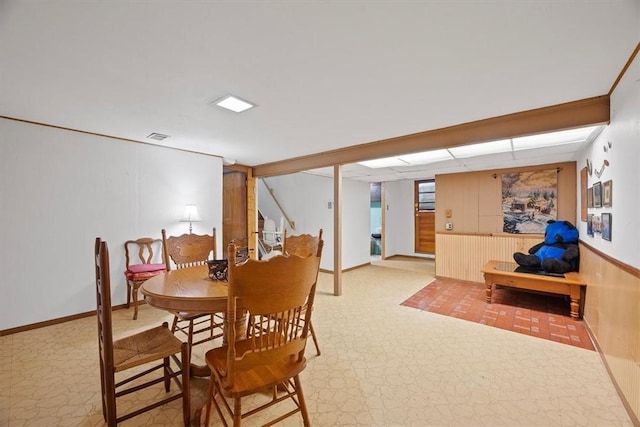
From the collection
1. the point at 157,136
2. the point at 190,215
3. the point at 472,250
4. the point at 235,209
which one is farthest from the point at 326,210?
the point at 157,136

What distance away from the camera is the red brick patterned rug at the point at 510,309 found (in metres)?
3.00

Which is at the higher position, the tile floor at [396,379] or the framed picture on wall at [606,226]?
the framed picture on wall at [606,226]

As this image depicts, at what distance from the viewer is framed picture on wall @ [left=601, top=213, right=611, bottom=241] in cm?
225

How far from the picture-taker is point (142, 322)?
10.6ft

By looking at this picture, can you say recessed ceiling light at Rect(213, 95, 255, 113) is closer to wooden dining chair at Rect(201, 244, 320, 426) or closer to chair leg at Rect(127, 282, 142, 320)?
wooden dining chair at Rect(201, 244, 320, 426)

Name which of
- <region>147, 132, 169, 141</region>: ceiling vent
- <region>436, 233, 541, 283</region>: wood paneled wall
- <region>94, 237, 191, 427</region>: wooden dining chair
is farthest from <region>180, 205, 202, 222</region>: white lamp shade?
<region>436, 233, 541, 283</region>: wood paneled wall

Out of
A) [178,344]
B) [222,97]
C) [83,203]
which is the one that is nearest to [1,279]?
[83,203]

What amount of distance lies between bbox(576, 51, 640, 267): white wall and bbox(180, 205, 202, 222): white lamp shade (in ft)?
14.5

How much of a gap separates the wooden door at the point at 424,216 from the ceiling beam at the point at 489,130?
3941 millimetres

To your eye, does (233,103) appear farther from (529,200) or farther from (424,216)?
(424,216)

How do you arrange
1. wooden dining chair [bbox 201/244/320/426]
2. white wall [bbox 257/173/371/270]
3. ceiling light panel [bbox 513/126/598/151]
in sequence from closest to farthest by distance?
wooden dining chair [bbox 201/244/320/426], ceiling light panel [bbox 513/126/598/151], white wall [bbox 257/173/371/270]

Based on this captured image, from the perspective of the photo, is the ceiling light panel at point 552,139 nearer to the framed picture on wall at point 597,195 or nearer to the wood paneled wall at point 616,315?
the framed picture on wall at point 597,195

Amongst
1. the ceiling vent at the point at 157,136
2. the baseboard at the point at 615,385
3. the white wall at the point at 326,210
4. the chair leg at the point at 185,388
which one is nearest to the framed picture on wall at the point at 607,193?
the baseboard at the point at 615,385

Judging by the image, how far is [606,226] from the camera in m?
2.32
